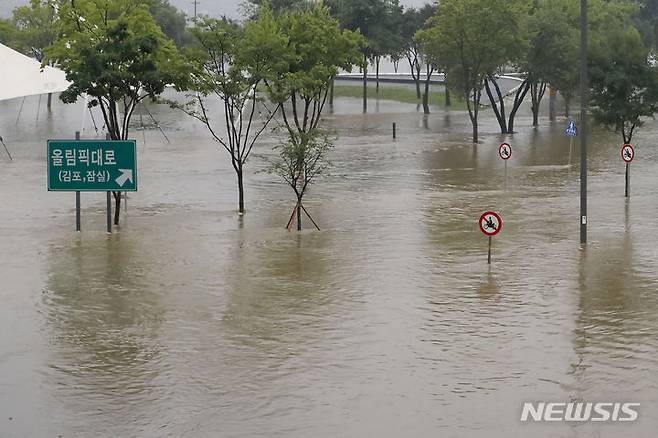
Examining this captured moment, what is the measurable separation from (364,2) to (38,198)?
62.0 meters

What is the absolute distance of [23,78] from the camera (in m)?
48.3

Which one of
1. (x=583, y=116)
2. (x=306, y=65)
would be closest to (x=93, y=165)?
(x=583, y=116)

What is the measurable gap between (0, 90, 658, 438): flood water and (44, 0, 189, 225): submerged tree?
3860 mm

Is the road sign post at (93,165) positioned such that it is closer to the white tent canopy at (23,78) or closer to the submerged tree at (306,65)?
the submerged tree at (306,65)

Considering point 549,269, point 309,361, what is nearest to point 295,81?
point 549,269

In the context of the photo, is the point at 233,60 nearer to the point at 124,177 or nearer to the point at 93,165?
the point at 124,177

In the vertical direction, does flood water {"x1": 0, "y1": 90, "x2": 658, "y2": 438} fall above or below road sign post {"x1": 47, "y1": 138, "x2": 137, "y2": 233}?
below

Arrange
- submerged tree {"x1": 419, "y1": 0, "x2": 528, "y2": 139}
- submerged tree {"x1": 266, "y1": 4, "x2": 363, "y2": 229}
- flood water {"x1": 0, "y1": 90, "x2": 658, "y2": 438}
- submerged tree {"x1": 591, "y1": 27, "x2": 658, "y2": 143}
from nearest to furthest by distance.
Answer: flood water {"x1": 0, "y1": 90, "x2": 658, "y2": 438} < submerged tree {"x1": 266, "y1": 4, "x2": 363, "y2": 229} < submerged tree {"x1": 591, "y1": 27, "x2": 658, "y2": 143} < submerged tree {"x1": 419, "y1": 0, "x2": 528, "y2": 139}

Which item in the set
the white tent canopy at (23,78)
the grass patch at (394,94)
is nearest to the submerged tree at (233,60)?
the white tent canopy at (23,78)

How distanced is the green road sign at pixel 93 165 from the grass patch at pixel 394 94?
65148 millimetres

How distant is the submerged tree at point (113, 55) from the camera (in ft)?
106

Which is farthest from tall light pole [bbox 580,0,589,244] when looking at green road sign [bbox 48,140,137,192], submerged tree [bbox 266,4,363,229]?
green road sign [bbox 48,140,137,192]

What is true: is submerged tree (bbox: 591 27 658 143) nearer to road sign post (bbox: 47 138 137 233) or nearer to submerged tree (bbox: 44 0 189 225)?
submerged tree (bbox: 44 0 189 225)

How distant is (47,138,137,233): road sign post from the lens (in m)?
30.4
